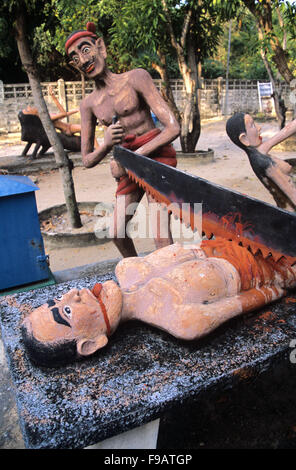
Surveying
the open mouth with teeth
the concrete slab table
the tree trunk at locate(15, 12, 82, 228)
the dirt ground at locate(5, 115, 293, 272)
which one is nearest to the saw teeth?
the concrete slab table

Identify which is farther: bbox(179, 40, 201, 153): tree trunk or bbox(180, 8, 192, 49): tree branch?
bbox(179, 40, 201, 153): tree trunk

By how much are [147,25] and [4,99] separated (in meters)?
10.1

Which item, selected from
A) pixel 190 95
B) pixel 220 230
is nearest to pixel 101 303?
pixel 220 230

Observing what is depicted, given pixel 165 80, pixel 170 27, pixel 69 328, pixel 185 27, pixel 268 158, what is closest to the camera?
pixel 69 328

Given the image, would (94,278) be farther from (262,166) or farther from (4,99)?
(4,99)

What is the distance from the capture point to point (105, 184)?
8320mm

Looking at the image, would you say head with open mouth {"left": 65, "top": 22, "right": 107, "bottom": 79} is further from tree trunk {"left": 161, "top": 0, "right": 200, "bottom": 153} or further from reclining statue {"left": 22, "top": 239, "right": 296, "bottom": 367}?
tree trunk {"left": 161, "top": 0, "right": 200, "bottom": 153}

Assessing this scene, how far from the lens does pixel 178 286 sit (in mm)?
1876

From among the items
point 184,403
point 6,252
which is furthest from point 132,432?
point 6,252

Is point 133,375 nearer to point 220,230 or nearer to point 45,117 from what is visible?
point 220,230

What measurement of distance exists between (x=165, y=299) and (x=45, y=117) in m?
4.02

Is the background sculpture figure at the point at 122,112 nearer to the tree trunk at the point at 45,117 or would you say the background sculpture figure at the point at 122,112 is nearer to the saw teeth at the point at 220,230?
the saw teeth at the point at 220,230

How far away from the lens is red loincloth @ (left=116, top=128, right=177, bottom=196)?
2.84 m

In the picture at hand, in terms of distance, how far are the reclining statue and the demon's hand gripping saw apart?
0.21 metres
